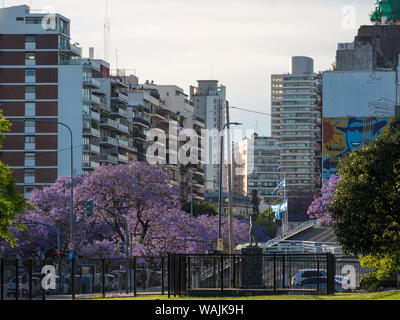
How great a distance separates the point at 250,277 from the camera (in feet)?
152

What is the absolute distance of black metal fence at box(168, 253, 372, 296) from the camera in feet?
143

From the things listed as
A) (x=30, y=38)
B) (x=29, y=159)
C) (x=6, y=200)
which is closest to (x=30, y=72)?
(x=30, y=38)

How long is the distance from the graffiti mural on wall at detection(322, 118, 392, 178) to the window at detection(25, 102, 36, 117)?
35856 millimetres

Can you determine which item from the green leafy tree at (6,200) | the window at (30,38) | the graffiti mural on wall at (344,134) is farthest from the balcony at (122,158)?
the green leafy tree at (6,200)

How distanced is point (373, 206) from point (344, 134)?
9576 centimetres

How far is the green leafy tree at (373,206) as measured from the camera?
1639 inches

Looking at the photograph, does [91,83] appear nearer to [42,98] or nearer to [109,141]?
[42,98]

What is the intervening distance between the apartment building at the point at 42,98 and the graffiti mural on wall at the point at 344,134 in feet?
93.1

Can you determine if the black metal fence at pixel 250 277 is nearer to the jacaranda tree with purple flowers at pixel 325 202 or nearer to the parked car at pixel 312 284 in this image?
the parked car at pixel 312 284

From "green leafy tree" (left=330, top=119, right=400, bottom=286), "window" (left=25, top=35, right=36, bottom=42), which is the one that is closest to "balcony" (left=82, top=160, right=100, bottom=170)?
"window" (left=25, top=35, right=36, bottom=42)

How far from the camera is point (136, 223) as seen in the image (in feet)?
281
